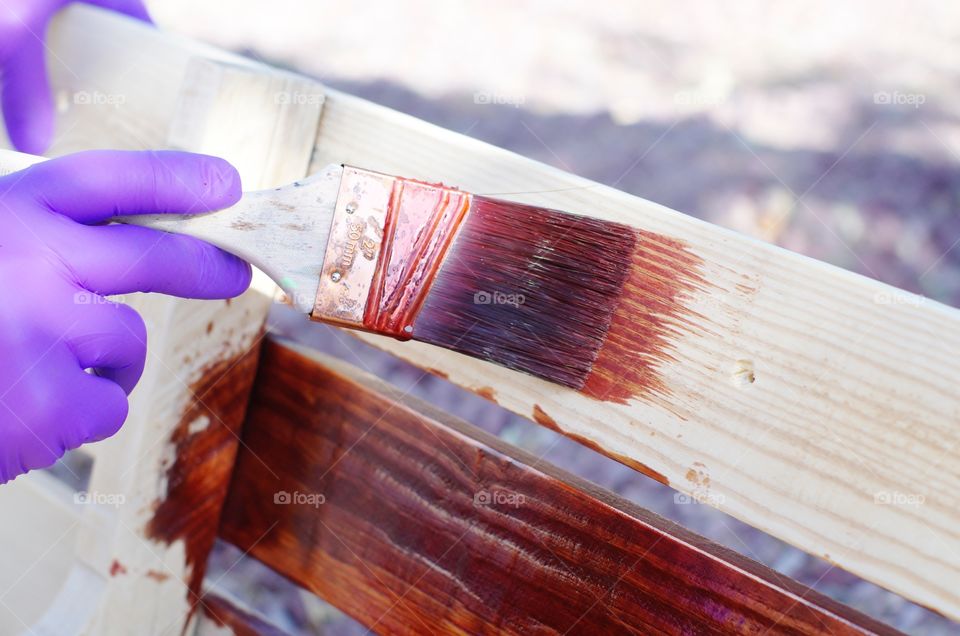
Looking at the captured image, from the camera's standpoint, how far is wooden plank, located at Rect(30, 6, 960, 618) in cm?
71

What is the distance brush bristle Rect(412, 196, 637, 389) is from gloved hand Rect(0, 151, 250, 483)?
10.5 inches

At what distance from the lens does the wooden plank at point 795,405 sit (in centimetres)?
71

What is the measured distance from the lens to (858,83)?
2.35 metres

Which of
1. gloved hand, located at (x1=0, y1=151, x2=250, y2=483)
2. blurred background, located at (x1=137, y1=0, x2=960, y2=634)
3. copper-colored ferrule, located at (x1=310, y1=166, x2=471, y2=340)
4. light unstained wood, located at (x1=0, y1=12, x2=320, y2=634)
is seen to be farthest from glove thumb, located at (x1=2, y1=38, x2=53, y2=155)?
blurred background, located at (x1=137, y1=0, x2=960, y2=634)

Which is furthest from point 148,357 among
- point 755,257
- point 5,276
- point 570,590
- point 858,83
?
point 858,83

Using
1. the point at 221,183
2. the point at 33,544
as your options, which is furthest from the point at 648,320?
the point at 33,544

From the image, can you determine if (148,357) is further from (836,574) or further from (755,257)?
(836,574)

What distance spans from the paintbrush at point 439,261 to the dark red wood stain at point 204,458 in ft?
0.81

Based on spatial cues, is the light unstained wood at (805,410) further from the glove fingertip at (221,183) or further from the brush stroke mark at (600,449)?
the glove fingertip at (221,183)

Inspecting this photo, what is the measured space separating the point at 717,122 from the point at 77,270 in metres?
2.13

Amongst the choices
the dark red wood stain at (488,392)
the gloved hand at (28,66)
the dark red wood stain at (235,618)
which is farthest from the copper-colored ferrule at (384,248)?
the gloved hand at (28,66)

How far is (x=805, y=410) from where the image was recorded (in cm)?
74

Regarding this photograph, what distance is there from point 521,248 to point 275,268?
0.89 feet

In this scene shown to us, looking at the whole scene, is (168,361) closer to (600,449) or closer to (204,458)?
(204,458)
